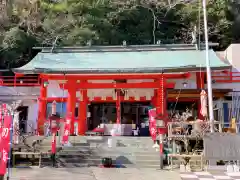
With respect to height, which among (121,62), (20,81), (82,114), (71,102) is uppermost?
(121,62)

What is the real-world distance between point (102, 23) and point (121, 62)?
846cm

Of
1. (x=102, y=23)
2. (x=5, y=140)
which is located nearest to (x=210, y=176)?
(x=5, y=140)

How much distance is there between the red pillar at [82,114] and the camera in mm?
15100

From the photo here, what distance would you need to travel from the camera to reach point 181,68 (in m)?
13.3

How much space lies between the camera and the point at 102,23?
23.0m

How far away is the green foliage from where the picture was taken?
22453mm

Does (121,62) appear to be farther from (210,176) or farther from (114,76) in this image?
(210,176)

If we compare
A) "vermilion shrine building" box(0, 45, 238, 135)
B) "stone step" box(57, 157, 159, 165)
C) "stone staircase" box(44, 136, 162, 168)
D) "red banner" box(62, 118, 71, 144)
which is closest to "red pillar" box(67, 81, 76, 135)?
"vermilion shrine building" box(0, 45, 238, 135)

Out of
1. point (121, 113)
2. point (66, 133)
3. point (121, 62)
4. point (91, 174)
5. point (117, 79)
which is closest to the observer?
point (91, 174)

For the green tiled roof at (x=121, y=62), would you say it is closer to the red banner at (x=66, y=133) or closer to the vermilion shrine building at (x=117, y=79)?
the vermilion shrine building at (x=117, y=79)

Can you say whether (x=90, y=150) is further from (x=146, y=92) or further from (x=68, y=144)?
(x=146, y=92)

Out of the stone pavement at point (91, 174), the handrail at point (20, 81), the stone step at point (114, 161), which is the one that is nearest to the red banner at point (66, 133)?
the stone step at point (114, 161)

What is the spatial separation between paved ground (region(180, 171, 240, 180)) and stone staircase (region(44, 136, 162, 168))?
73.3 inches

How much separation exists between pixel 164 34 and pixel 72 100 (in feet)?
48.2
